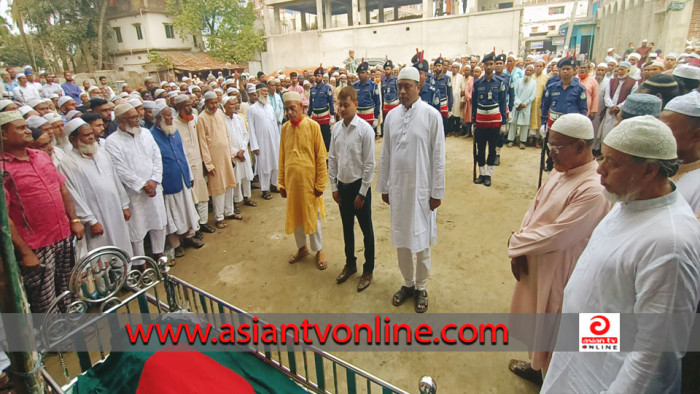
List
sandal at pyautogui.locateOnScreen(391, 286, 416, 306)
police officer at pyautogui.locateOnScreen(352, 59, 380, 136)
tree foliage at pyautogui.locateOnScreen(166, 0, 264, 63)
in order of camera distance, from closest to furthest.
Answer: sandal at pyautogui.locateOnScreen(391, 286, 416, 306) → police officer at pyautogui.locateOnScreen(352, 59, 380, 136) → tree foliage at pyautogui.locateOnScreen(166, 0, 264, 63)

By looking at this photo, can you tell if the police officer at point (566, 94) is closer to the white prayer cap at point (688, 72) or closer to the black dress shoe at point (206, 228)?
the white prayer cap at point (688, 72)

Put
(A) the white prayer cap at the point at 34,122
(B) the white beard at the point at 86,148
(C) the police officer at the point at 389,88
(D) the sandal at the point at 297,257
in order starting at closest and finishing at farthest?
(A) the white prayer cap at the point at 34,122 → (B) the white beard at the point at 86,148 → (D) the sandal at the point at 297,257 → (C) the police officer at the point at 389,88

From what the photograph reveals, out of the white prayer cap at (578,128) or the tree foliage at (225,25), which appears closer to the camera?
the white prayer cap at (578,128)

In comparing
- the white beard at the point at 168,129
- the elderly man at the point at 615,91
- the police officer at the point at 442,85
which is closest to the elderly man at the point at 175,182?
the white beard at the point at 168,129

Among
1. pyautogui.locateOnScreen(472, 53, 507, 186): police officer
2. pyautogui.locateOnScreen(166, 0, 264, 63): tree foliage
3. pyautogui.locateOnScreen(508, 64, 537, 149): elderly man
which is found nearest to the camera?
pyautogui.locateOnScreen(472, 53, 507, 186): police officer

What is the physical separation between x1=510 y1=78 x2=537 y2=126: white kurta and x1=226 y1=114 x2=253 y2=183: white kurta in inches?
244

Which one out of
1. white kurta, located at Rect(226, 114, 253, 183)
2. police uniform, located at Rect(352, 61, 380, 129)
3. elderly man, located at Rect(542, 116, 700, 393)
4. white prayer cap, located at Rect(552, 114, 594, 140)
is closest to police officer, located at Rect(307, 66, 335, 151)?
police uniform, located at Rect(352, 61, 380, 129)

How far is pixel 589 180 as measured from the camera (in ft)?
6.93

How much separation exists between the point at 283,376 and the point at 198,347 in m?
0.53

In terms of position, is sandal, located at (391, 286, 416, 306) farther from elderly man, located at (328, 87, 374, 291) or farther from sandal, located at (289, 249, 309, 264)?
sandal, located at (289, 249, 309, 264)

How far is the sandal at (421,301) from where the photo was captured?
138 inches

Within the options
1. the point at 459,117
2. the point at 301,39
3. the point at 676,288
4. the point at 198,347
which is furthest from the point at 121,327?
the point at 301,39

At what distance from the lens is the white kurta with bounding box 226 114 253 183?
6016 millimetres

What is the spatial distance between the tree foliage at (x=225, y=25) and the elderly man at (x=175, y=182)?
24923mm
